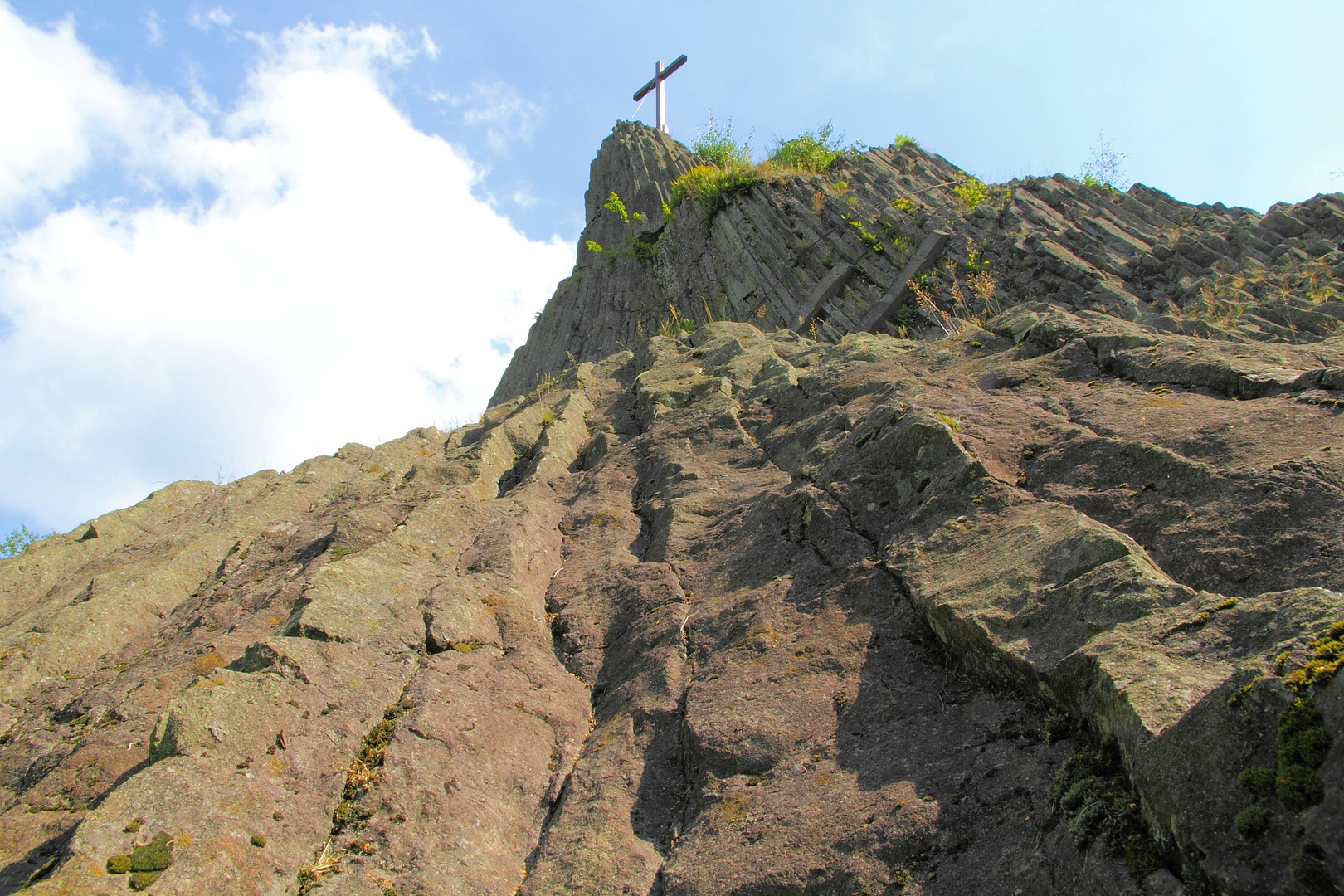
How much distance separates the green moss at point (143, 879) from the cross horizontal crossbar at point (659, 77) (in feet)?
98.1

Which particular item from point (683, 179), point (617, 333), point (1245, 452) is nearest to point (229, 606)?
point (1245, 452)

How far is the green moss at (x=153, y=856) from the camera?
3.77 meters

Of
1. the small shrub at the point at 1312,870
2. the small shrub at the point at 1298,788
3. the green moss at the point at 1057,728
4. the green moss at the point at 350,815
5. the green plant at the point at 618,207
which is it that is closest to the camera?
the small shrub at the point at 1312,870

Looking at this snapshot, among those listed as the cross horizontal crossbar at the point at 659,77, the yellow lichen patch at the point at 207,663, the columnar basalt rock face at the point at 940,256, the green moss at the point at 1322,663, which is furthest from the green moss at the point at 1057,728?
the cross horizontal crossbar at the point at 659,77

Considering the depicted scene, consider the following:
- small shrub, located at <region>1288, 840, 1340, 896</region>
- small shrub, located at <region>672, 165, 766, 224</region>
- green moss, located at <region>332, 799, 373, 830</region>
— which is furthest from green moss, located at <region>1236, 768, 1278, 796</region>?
small shrub, located at <region>672, 165, 766, 224</region>

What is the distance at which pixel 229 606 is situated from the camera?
7.12 metres

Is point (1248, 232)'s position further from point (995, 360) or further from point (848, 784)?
point (848, 784)

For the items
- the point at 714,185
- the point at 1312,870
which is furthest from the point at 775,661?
the point at 714,185

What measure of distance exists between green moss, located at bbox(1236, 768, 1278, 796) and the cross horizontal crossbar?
30.2 meters

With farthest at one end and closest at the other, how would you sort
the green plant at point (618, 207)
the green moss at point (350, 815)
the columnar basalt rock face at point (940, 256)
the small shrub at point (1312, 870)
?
the green plant at point (618, 207) < the columnar basalt rock face at point (940, 256) < the green moss at point (350, 815) < the small shrub at point (1312, 870)

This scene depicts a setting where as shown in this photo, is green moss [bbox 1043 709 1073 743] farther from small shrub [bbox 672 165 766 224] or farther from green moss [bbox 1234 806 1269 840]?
small shrub [bbox 672 165 766 224]

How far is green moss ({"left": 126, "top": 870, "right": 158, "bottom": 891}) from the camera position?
3.68 metres

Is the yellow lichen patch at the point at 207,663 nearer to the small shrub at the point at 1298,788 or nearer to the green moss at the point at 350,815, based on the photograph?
the green moss at the point at 350,815

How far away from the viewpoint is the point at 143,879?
12.2ft
